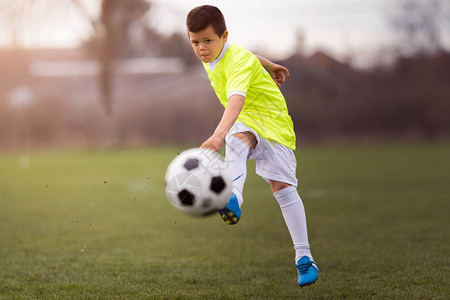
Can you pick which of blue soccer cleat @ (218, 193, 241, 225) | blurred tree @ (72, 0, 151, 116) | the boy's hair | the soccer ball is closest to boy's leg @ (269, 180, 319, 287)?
blue soccer cleat @ (218, 193, 241, 225)

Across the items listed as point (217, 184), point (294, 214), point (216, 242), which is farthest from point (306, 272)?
point (216, 242)

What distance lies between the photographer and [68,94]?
72.8 feet

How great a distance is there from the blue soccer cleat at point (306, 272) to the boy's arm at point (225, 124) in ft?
3.17

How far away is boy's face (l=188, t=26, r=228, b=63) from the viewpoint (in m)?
3.07

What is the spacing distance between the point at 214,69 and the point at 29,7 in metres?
19.8

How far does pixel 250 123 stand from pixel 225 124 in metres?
0.51

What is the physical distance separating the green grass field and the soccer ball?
2.22 feet

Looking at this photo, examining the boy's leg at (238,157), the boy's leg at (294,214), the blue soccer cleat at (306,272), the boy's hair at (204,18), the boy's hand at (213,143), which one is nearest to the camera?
the boy's hand at (213,143)

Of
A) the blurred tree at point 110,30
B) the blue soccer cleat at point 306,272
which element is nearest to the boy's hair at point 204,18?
the blue soccer cleat at point 306,272

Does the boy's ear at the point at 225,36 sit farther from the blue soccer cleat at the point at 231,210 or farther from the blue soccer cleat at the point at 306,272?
the blue soccer cleat at the point at 306,272

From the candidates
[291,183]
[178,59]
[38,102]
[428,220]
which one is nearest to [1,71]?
[38,102]

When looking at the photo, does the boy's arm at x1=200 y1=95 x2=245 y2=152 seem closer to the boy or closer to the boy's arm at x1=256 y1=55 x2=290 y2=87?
the boy

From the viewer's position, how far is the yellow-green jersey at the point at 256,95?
322cm

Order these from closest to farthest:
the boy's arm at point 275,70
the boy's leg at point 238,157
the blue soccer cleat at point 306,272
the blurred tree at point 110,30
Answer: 1. the boy's leg at point 238,157
2. the blue soccer cleat at point 306,272
3. the boy's arm at point 275,70
4. the blurred tree at point 110,30
